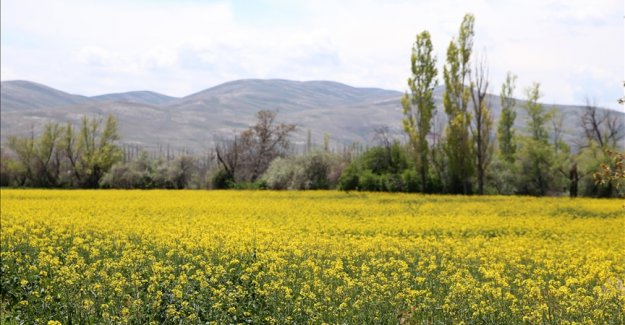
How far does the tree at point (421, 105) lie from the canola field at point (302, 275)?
20.2 meters

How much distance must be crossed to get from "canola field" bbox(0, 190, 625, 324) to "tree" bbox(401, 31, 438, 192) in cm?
2018

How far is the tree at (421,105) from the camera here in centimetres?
4044

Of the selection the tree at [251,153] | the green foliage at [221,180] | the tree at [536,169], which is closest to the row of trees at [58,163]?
the tree at [251,153]

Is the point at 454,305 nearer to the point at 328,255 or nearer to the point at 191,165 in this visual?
the point at 328,255

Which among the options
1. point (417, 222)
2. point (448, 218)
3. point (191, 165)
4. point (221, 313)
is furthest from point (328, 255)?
point (191, 165)

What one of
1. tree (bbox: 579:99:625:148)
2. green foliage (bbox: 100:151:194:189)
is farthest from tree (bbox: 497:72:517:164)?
green foliage (bbox: 100:151:194:189)

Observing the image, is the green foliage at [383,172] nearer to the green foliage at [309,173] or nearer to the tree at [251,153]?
the green foliage at [309,173]

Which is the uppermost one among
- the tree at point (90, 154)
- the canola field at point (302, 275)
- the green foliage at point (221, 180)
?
the tree at point (90, 154)

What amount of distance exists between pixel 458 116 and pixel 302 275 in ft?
104

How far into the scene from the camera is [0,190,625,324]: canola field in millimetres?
9008

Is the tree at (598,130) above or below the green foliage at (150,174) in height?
above

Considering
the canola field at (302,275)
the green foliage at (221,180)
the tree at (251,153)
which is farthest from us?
the tree at (251,153)

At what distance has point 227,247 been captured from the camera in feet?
42.9

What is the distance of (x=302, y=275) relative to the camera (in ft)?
36.4
